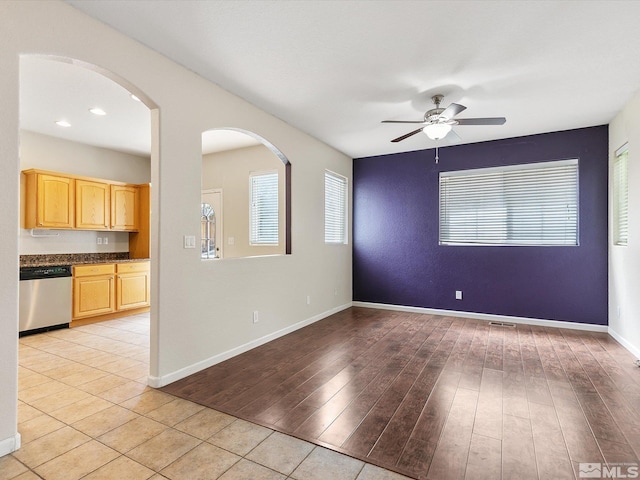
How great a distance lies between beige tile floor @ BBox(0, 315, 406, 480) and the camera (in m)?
1.75

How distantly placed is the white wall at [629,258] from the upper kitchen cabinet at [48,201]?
24.0 ft

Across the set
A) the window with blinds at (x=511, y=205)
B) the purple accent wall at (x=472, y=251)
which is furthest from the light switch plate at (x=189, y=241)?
the window with blinds at (x=511, y=205)

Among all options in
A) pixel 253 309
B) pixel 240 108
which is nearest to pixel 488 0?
pixel 240 108

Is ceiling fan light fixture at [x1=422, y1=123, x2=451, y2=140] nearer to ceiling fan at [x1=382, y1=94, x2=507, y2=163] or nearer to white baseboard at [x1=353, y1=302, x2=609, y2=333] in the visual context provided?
ceiling fan at [x1=382, y1=94, x2=507, y2=163]

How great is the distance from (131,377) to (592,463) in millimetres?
3394

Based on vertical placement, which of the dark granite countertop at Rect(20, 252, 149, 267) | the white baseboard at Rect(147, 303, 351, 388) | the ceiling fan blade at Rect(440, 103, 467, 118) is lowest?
the white baseboard at Rect(147, 303, 351, 388)

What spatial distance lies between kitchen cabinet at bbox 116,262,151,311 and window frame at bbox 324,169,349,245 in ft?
9.81

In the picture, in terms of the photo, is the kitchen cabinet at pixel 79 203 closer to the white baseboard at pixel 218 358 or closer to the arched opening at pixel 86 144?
the arched opening at pixel 86 144

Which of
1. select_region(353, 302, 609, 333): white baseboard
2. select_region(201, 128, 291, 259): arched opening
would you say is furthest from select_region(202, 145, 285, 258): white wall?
select_region(353, 302, 609, 333): white baseboard

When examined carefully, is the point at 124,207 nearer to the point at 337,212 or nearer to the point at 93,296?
the point at 93,296

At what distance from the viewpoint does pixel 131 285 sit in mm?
5508

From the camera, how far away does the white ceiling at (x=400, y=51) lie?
2264mm

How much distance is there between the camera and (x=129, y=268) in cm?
550

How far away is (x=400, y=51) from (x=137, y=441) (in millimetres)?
3365
